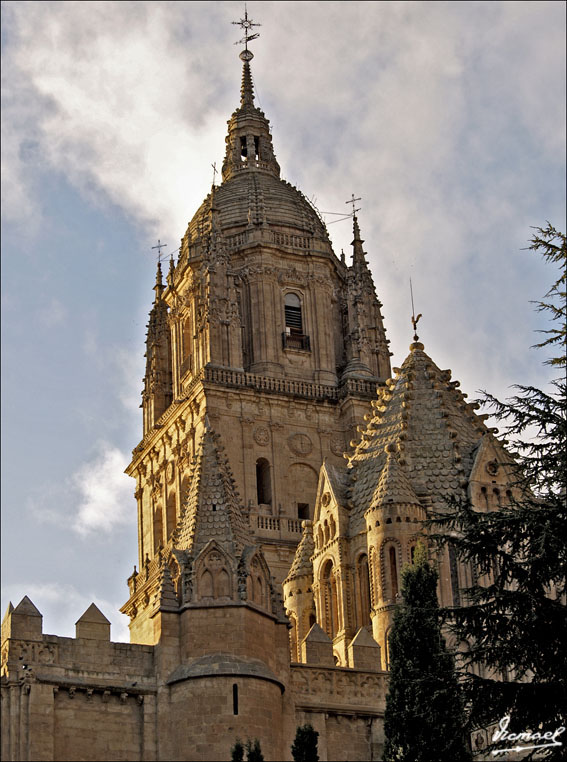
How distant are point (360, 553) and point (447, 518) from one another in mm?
16945

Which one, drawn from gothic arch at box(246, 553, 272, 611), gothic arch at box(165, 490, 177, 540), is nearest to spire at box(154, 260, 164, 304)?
gothic arch at box(165, 490, 177, 540)

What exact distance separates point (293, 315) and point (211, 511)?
29.2 meters

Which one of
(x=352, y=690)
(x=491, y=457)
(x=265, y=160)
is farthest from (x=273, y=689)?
(x=265, y=160)

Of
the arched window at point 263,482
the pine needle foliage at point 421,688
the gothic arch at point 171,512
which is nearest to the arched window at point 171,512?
the gothic arch at point 171,512

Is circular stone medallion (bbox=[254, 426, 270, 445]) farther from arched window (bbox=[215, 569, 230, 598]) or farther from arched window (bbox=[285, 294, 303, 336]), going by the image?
arched window (bbox=[215, 569, 230, 598])

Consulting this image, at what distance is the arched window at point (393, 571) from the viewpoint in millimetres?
50844

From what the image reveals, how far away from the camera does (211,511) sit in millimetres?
45344

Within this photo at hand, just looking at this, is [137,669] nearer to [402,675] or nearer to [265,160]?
[402,675]

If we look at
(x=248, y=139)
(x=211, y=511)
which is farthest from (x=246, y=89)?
(x=211, y=511)

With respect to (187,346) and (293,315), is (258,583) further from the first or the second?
(187,346)

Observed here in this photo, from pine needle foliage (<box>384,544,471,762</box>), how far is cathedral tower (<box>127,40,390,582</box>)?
2495cm

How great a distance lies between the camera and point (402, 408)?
56000 millimetres

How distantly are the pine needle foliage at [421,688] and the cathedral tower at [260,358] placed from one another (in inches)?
982

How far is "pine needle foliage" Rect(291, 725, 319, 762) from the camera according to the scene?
120 feet
